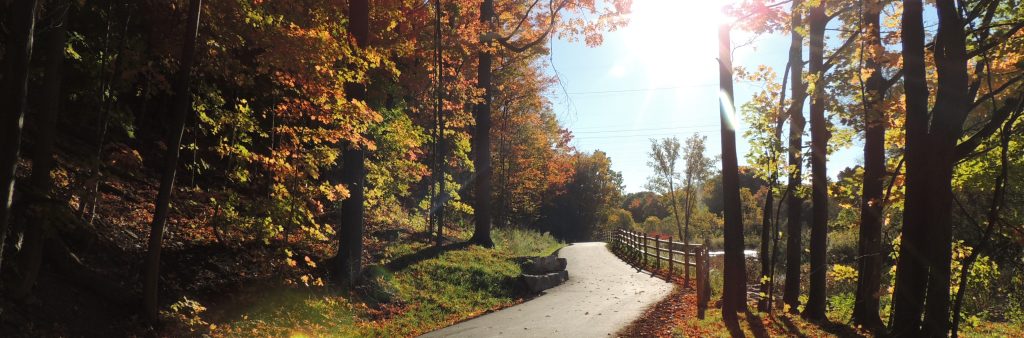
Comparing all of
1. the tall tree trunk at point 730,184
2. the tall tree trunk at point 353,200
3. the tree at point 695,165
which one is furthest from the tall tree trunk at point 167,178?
the tree at point 695,165

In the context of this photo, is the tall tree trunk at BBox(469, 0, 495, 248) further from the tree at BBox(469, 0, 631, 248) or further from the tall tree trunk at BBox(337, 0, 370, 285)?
the tall tree trunk at BBox(337, 0, 370, 285)

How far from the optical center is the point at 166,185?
672 cm

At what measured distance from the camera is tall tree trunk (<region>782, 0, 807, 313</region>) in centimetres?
1062

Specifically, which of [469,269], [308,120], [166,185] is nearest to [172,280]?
[166,185]

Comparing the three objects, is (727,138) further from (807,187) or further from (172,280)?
(172,280)

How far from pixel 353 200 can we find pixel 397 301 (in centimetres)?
221

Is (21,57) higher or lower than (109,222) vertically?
higher

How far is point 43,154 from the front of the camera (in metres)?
6.26

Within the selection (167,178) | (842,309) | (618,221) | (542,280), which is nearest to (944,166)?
(842,309)

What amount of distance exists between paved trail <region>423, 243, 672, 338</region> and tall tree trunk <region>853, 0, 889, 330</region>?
3697 millimetres

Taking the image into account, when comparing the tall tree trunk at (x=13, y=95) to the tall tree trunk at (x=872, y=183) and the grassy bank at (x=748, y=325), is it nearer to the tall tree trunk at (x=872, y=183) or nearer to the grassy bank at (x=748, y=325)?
the grassy bank at (x=748, y=325)

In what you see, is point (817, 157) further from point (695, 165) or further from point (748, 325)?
point (695, 165)

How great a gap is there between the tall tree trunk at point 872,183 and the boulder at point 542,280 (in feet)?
23.4

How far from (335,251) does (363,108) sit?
13.9ft
